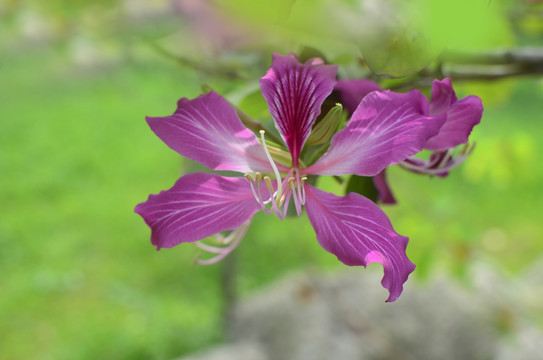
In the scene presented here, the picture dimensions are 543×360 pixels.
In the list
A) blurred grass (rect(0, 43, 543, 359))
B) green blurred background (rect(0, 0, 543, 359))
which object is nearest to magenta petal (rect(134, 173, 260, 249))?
green blurred background (rect(0, 0, 543, 359))

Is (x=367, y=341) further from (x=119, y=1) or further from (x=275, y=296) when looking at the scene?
(x=119, y=1)

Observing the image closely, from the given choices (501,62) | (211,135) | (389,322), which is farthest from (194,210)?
(389,322)

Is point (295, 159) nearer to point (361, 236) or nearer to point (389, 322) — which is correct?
point (361, 236)

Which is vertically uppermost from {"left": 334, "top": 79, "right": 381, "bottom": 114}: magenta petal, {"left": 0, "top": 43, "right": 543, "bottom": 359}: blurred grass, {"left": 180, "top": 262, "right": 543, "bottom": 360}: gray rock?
{"left": 334, "top": 79, "right": 381, "bottom": 114}: magenta petal

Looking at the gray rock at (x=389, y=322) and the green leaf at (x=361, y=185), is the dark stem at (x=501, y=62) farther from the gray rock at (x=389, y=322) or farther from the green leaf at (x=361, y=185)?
the gray rock at (x=389, y=322)

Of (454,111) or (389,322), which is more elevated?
(454,111)

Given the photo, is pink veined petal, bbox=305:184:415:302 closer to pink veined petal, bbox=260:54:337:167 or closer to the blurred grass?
pink veined petal, bbox=260:54:337:167
